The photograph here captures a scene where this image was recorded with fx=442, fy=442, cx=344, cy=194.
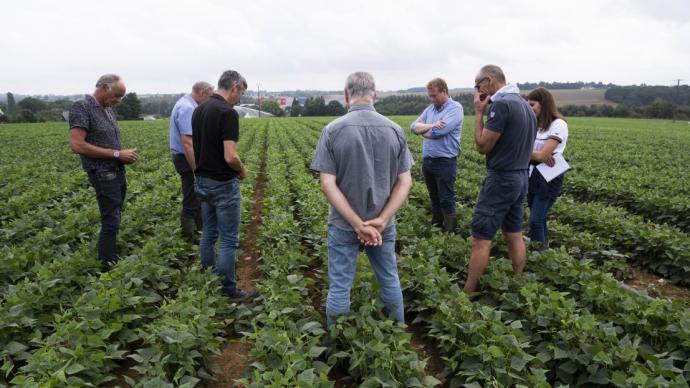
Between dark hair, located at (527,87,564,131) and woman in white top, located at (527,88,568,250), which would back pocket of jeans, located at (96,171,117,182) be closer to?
woman in white top, located at (527,88,568,250)

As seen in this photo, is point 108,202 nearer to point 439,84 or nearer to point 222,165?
point 222,165

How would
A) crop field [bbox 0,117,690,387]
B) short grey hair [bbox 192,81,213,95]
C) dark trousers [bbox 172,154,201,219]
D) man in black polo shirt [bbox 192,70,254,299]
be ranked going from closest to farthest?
crop field [bbox 0,117,690,387]
man in black polo shirt [bbox 192,70,254,299]
short grey hair [bbox 192,81,213,95]
dark trousers [bbox 172,154,201,219]

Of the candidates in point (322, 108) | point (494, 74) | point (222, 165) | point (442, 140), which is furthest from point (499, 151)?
point (322, 108)

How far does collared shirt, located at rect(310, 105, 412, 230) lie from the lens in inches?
112

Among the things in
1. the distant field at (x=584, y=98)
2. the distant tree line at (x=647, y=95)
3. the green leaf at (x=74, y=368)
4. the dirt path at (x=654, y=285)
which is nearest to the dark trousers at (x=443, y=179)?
the dirt path at (x=654, y=285)

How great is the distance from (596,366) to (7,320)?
4117 mm

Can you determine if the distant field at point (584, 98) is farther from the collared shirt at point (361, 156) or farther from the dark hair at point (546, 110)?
the collared shirt at point (361, 156)

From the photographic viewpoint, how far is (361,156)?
287cm

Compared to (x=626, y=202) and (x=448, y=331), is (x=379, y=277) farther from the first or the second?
(x=626, y=202)

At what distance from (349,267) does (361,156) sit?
799 millimetres

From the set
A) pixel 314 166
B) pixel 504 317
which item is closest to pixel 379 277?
pixel 314 166

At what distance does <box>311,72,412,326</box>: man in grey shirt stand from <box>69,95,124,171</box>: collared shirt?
2.66 metres

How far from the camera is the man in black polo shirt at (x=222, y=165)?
3.86m

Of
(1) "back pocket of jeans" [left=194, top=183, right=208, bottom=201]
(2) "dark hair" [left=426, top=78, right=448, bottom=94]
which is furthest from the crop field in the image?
(2) "dark hair" [left=426, top=78, right=448, bottom=94]
